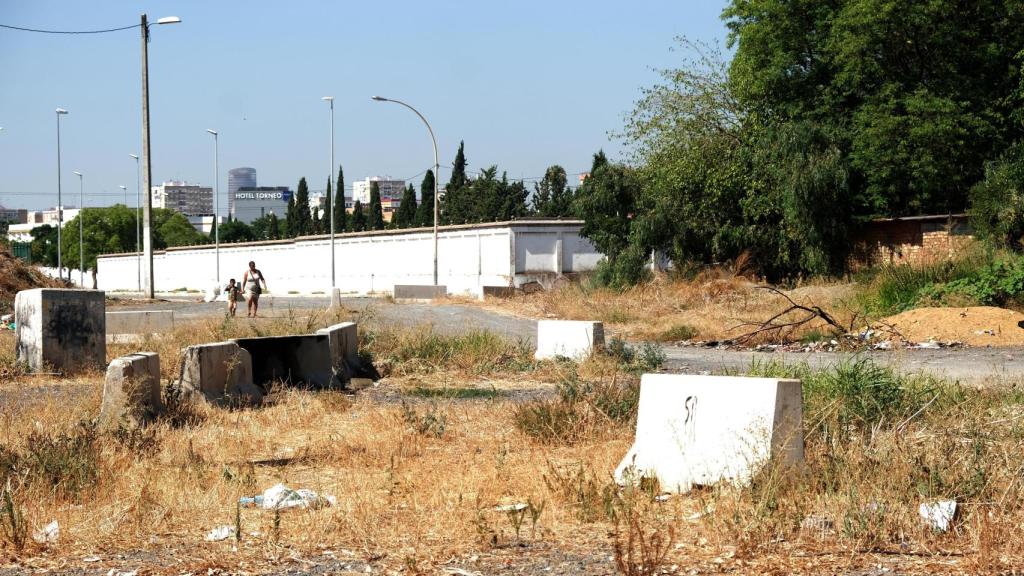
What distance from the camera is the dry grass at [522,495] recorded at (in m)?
5.52

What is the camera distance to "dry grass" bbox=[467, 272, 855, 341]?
22.0 meters

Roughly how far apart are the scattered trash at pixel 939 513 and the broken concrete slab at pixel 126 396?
6268 mm

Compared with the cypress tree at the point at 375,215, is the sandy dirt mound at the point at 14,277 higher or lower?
lower

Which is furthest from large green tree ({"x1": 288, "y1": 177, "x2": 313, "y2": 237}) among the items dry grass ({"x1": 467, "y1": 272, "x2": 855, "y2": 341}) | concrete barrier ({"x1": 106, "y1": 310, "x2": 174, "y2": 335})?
concrete barrier ({"x1": 106, "y1": 310, "x2": 174, "y2": 335})

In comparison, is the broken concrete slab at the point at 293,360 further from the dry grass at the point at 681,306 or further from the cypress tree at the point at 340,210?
the cypress tree at the point at 340,210

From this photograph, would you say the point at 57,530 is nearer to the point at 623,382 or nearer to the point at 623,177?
the point at 623,382

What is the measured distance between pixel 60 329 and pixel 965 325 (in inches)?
577

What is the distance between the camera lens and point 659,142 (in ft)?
120

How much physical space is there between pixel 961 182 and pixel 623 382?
23.0 m

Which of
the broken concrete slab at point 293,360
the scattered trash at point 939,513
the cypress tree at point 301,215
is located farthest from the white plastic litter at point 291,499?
the cypress tree at point 301,215

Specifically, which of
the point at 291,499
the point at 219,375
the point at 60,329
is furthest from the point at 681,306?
the point at 291,499

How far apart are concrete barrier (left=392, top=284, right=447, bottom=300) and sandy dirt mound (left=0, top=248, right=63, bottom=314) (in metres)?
12.7

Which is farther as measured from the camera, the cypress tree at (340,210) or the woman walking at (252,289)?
the cypress tree at (340,210)

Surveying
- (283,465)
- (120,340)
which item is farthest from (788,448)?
(120,340)
